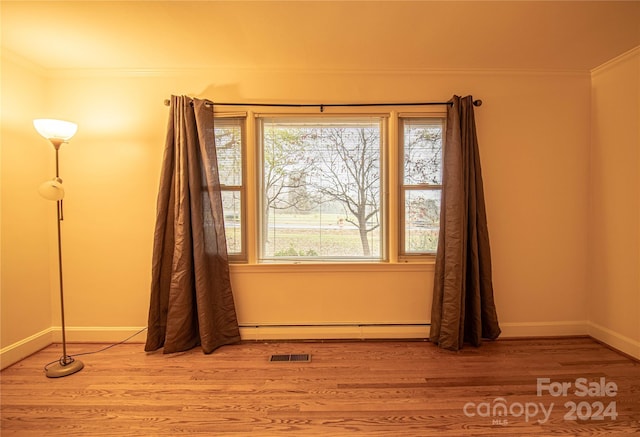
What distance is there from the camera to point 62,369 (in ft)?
6.95

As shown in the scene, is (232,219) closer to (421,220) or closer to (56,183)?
(56,183)

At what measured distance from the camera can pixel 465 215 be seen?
7.93ft

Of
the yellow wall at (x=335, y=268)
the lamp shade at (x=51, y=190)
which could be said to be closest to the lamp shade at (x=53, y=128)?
the lamp shade at (x=51, y=190)

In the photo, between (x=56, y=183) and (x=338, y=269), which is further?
(x=338, y=269)

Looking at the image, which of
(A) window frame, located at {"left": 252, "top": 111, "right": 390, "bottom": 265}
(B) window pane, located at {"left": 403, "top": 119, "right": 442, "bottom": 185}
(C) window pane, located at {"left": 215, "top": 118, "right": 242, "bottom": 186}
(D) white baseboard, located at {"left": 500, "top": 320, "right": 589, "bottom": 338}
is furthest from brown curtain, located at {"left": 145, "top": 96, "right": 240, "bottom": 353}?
(D) white baseboard, located at {"left": 500, "top": 320, "right": 589, "bottom": 338}

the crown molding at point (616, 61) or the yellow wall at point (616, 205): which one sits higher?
the crown molding at point (616, 61)

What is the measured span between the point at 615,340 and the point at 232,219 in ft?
11.3

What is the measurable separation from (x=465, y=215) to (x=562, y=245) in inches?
41.8

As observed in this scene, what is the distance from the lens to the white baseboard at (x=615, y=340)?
2281 mm

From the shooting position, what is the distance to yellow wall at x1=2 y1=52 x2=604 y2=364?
2545mm

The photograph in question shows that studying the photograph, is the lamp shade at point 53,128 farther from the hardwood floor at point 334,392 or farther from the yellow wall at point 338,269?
the hardwood floor at point 334,392

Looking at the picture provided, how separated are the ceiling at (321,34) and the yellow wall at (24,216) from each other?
0.28 metres

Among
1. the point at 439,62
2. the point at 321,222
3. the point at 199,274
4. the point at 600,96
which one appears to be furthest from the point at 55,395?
the point at 600,96

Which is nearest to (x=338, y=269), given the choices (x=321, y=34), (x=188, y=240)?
(x=188, y=240)
